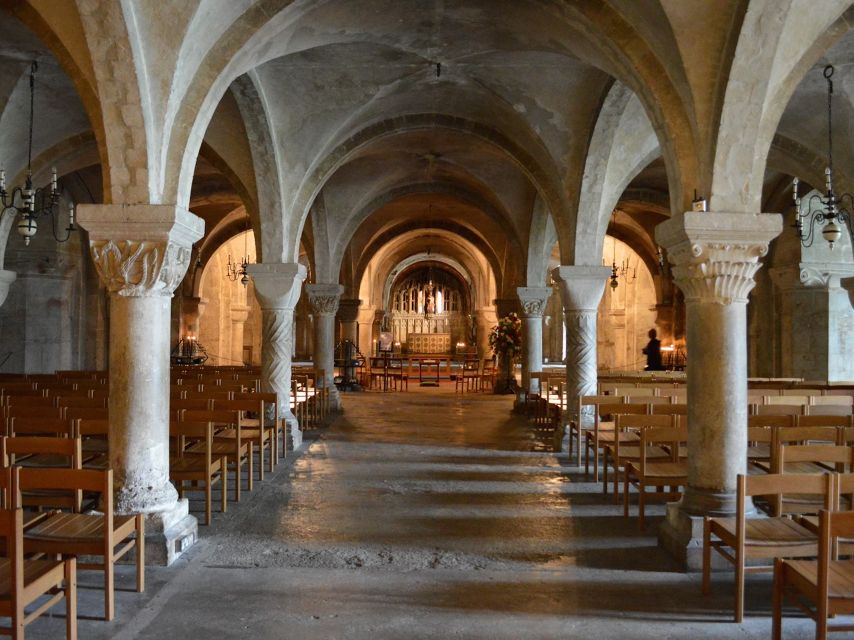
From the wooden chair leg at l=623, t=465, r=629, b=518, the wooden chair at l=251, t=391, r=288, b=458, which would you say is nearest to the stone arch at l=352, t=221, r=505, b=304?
the wooden chair at l=251, t=391, r=288, b=458

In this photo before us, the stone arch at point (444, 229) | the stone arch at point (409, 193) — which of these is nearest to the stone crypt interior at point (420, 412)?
the stone arch at point (409, 193)

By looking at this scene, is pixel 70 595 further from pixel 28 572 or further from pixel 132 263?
pixel 132 263

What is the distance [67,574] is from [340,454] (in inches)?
229

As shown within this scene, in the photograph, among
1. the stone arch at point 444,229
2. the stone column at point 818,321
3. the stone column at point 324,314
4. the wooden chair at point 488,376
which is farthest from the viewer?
the stone arch at point 444,229

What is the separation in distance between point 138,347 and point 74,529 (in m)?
1.53

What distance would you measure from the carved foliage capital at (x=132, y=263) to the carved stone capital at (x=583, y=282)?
6040 mm

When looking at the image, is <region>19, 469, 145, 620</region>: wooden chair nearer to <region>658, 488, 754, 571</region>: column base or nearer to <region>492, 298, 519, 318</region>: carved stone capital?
<region>658, 488, 754, 571</region>: column base

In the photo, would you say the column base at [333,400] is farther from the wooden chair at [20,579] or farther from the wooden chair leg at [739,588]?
the wooden chair leg at [739,588]

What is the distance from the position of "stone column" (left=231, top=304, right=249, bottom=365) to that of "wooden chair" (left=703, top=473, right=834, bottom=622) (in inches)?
874

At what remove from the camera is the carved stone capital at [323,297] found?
1446cm

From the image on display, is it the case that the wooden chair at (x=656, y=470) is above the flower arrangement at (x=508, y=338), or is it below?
below

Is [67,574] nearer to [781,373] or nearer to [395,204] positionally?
[781,373]

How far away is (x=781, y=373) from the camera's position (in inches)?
582

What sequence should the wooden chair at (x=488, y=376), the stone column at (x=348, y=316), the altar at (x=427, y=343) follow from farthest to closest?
the altar at (x=427, y=343) → the stone column at (x=348, y=316) → the wooden chair at (x=488, y=376)
